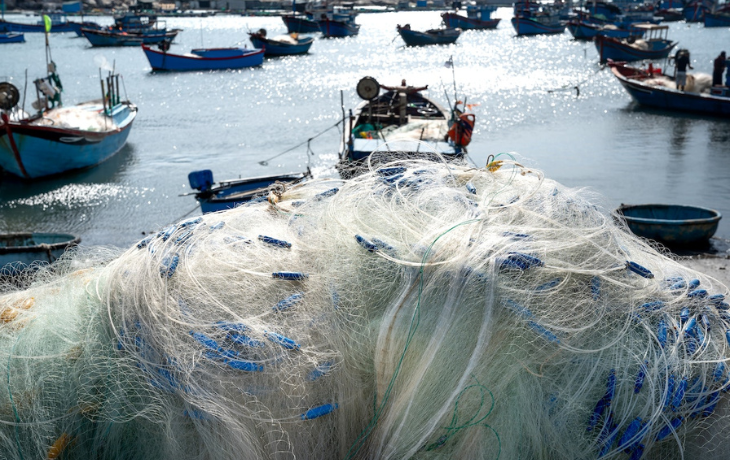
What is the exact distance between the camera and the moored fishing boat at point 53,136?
14570mm

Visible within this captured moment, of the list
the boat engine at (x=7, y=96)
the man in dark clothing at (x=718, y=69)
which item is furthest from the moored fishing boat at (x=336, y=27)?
the boat engine at (x=7, y=96)

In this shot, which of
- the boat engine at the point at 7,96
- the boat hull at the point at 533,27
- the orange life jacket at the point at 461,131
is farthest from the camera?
the boat hull at the point at 533,27

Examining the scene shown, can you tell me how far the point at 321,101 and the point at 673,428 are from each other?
25.8m

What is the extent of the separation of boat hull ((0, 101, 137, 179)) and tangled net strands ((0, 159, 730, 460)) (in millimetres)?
12942

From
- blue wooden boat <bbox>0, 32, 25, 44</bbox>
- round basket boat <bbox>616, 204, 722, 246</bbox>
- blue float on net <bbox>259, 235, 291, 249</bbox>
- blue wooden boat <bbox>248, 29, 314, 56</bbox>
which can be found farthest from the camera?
blue wooden boat <bbox>0, 32, 25, 44</bbox>

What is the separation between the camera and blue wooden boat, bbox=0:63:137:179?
1457 cm

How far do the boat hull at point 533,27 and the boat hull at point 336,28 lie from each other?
15831 millimetres

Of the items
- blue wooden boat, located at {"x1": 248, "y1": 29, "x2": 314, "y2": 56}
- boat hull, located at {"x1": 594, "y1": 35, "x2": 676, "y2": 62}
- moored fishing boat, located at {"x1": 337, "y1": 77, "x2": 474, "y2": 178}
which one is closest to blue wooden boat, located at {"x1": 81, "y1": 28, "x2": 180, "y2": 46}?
blue wooden boat, located at {"x1": 248, "y1": 29, "x2": 314, "y2": 56}

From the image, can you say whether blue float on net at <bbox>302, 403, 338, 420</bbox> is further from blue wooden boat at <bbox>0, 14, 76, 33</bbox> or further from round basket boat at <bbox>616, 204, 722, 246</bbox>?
blue wooden boat at <bbox>0, 14, 76, 33</bbox>

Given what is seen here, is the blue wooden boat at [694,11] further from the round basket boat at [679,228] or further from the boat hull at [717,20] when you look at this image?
the round basket boat at [679,228]

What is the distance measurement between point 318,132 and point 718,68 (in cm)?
1333

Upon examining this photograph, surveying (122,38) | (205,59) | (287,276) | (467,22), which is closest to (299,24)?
(122,38)

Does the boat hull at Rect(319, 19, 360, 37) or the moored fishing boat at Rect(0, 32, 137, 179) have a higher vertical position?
the boat hull at Rect(319, 19, 360, 37)

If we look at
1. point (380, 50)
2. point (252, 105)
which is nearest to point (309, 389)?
point (252, 105)
